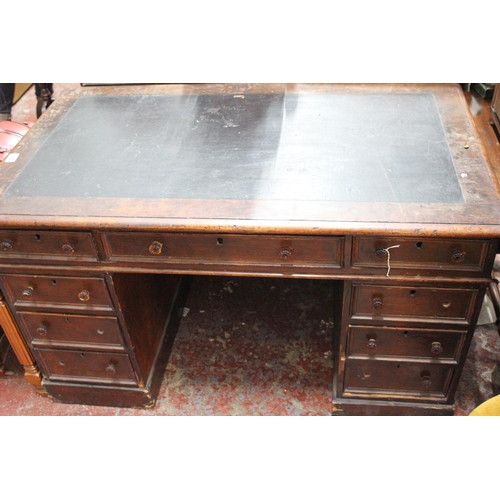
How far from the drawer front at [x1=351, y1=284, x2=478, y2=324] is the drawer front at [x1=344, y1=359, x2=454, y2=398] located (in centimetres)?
22

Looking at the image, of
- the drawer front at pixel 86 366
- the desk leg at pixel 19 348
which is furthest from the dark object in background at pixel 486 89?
the desk leg at pixel 19 348

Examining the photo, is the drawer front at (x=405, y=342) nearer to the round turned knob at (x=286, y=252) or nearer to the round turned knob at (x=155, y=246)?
the round turned knob at (x=286, y=252)

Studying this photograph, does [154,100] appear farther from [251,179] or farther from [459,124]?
[459,124]

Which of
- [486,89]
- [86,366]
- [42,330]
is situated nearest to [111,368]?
[86,366]

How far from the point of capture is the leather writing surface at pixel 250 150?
5.19 ft

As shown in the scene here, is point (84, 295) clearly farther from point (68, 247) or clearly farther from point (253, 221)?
point (253, 221)

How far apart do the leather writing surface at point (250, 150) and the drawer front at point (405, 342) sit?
1.53ft

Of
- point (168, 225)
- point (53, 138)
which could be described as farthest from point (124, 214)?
point (53, 138)

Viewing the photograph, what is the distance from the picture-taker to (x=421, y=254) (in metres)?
1.52

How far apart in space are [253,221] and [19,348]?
1081 mm

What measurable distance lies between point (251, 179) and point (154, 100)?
2.06ft

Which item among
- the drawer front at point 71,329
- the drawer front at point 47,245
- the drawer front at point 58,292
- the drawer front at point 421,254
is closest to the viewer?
the drawer front at point 421,254

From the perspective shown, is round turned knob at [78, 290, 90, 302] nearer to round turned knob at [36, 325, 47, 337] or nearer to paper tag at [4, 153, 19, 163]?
round turned knob at [36, 325, 47, 337]

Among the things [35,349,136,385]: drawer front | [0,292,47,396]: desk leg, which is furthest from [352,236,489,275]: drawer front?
[0,292,47,396]: desk leg
